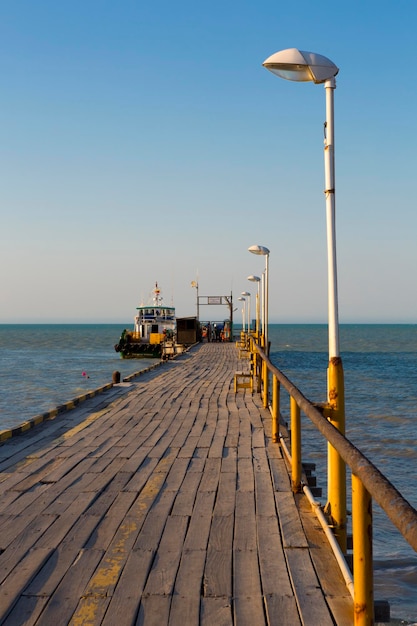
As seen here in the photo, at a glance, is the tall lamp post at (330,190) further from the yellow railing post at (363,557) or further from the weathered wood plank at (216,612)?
the yellow railing post at (363,557)

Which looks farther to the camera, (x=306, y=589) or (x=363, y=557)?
(x=306, y=589)

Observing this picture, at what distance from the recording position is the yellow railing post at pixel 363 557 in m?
2.54

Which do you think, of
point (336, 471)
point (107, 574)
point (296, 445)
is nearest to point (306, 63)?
point (296, 445)

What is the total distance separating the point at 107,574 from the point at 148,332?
5124 centimetres

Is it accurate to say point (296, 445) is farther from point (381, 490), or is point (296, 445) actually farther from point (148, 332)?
point (148, 332)

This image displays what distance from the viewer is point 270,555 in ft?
12.1

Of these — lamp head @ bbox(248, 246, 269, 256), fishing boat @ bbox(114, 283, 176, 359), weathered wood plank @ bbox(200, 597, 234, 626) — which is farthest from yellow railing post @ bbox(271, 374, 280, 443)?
fishing boat @ bbox(114, 283, 176, 359)

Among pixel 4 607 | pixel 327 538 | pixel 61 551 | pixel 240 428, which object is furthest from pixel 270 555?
pixel 240 428

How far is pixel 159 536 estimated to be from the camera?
4.02m

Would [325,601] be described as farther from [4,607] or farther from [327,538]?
[4,607]

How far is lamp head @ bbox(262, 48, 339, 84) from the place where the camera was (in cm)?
509

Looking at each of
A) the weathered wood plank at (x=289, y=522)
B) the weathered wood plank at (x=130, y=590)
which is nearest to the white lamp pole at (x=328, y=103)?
the weathered wood plank at (x=289, y=522)

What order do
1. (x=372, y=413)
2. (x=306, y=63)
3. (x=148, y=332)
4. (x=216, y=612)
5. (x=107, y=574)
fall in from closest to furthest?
(x=216, y=612) < (x=107, y=574) < (x=306, y=63) < (x=372, y=413) < (x=148, y=332)

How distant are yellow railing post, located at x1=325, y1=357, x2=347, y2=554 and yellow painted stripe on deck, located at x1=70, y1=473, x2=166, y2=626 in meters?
1.45
